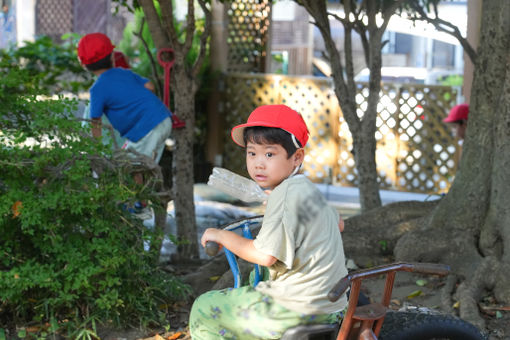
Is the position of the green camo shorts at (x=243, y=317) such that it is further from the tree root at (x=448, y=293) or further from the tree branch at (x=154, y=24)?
the tree branch at (x=154, y=24)

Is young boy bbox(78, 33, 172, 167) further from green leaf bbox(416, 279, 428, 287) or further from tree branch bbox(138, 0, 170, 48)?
green leaf bbox(416, 279, 428, 287)

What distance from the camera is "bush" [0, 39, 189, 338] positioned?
3570 millimetres

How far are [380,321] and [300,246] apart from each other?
34 centimetres

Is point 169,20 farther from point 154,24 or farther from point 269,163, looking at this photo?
point 269,163

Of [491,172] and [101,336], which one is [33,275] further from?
[491,172]

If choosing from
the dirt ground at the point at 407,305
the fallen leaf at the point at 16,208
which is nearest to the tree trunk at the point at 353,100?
the dirt ground at the point at 407,305

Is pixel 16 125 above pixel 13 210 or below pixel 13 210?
above

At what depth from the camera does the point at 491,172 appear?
442cm

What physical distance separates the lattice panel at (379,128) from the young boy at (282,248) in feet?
23.4

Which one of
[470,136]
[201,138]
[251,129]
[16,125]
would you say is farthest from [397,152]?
[251,129]

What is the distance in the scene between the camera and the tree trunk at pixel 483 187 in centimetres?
429

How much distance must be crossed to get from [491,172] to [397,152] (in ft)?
16.5

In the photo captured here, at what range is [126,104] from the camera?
4.78 metres

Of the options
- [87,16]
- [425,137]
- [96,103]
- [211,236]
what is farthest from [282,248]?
[87,16]
